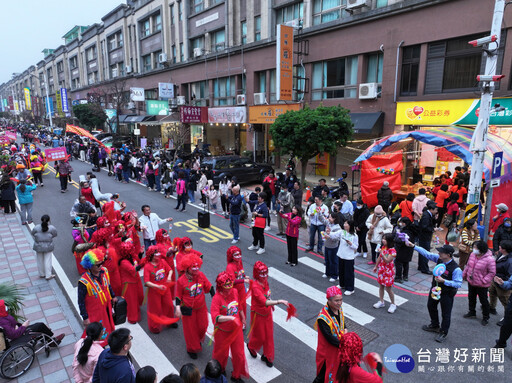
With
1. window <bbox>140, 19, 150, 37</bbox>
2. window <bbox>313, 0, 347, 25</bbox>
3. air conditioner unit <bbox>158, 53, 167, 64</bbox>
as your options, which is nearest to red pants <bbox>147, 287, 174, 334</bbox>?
window <bbox>313, 0, 347, 25</bbox>

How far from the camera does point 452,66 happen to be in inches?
597

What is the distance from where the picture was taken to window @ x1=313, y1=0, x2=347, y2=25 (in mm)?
19438

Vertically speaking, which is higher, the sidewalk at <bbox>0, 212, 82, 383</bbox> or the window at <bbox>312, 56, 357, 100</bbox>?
the window at <bbox>312, 56, 357, 100</bbox>

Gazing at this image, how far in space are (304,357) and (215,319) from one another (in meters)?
1.88

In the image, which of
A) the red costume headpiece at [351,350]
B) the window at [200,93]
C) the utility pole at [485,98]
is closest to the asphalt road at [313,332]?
the red costume headpiece at [351,350]

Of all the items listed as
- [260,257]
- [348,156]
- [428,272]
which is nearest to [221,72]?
[348,156]

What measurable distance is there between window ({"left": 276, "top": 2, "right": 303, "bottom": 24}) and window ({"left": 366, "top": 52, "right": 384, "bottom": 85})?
20.7 feet

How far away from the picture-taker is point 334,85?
20.2 meters

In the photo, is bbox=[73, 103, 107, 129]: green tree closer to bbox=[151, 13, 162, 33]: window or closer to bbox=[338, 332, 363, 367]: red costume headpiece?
bbox=[151, 13, 162, 33]: window

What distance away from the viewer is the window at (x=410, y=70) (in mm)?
16344

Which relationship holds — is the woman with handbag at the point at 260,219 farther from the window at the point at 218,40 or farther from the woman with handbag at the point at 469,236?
the window at the point at 218,40

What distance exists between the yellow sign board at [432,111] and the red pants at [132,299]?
14346mm

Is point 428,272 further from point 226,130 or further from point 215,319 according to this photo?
point 226,130

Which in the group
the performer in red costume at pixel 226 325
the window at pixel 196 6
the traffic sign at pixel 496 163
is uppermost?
the window at pixel 196 6
